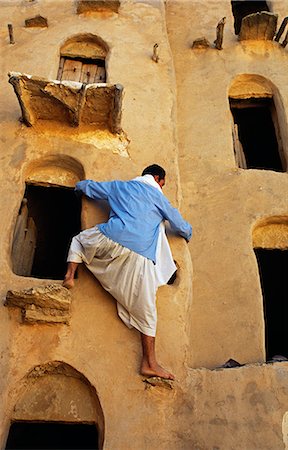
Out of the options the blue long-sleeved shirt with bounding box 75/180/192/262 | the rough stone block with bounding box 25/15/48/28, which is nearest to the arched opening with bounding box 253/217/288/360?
the blue long-sleeved shirt with bounding box 75/180/192/262

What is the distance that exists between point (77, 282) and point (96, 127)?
253 cm

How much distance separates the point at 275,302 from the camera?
1048cm

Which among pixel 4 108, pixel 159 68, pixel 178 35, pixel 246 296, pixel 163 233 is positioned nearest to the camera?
pixel 163 233

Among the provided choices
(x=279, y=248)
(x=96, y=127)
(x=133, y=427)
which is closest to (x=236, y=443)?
(x=133, y=427)

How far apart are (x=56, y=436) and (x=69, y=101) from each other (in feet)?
16.5

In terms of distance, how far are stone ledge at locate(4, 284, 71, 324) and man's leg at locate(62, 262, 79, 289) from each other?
11cm

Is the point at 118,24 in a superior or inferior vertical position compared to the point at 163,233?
superior

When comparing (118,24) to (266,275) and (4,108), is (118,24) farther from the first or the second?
(266,275)

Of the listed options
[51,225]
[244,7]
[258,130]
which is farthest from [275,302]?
[244,7]

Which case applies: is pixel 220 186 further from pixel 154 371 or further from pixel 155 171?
pixel 154 371

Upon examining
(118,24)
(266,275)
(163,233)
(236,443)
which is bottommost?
(236,443)

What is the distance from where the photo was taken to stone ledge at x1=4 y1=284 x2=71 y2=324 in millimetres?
4992

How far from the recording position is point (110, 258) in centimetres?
520

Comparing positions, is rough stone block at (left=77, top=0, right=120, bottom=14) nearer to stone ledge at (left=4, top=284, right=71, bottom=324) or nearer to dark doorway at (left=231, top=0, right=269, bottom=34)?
dark doorway at (left=231, top=0, right=269, bottom=34)
